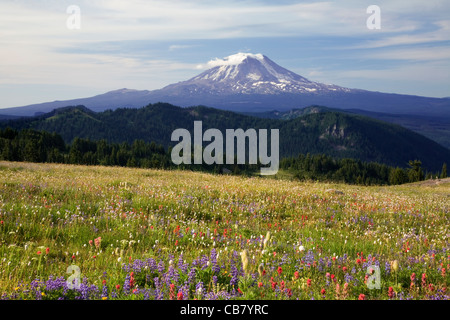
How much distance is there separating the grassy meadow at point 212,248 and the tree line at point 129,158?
136 ft

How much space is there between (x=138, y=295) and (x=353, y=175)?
19377 centimetres

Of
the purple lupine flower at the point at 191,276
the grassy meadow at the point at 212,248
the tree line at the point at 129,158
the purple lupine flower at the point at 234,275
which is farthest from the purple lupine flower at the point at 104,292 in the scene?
the tree line at the point at 129,158

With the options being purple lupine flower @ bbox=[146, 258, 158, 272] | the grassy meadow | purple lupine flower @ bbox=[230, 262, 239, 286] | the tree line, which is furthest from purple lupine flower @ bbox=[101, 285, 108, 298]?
the tree line

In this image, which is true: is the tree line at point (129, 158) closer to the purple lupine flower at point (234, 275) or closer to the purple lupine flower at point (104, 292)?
the purple lupine flower at point (234, 275)

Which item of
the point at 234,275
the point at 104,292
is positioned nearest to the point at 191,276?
the point at 234,275

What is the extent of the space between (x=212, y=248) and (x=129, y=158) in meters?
133

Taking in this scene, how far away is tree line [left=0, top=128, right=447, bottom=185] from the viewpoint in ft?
341

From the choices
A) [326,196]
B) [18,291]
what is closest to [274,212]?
[326,196]

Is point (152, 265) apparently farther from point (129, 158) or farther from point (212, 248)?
point (129, 158)

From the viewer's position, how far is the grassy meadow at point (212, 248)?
14.7 ft

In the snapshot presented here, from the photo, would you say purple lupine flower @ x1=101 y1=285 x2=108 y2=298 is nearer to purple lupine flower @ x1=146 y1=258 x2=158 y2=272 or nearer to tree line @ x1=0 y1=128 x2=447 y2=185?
purple lupine flower @ x1=146 y1=258 x2=158 y2=272

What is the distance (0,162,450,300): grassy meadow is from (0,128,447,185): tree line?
1637 inches

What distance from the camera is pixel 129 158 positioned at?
5285 inches
